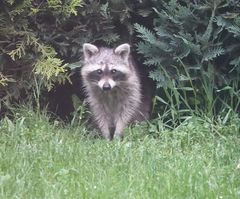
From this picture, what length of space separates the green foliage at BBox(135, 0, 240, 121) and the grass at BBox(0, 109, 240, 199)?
1.47 feet

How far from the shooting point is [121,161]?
569 centimetres

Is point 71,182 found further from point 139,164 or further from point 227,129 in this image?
point 227,129

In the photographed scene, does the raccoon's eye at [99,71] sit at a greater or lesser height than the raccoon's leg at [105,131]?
greater

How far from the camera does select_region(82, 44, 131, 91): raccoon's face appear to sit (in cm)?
780

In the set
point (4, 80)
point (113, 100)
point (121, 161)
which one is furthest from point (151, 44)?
point (121, 161)

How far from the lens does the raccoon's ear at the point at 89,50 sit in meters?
7.63

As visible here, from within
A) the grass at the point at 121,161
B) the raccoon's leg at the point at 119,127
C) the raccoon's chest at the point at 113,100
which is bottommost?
the raccoon's leg at the point at 119,127

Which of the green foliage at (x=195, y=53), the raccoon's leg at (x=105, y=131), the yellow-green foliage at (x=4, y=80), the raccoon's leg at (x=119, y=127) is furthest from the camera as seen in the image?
the raccoon's leg at (x=105, y=131)

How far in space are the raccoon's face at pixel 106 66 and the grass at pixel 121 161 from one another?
32.1 inches

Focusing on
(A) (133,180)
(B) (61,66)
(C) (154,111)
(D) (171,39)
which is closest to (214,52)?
(D) (171,39)

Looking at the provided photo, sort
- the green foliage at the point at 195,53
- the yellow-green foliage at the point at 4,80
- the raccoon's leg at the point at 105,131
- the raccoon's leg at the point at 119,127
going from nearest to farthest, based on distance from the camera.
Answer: the green foliage at the point at 195,53, the yellow-green foliage at the point at 4,80, the raccoon's leg at the point at 119,127, the raccoon's leg at the point at 105,131

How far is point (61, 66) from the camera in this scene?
762 centimetres

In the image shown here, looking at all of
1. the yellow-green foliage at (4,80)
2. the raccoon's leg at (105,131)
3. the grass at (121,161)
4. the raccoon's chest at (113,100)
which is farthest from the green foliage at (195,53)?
the yellow-green foliage at (4,80)

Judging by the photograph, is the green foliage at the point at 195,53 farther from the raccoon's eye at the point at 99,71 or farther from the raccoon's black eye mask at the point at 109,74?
the raccoon's eye at the point at 99,71
